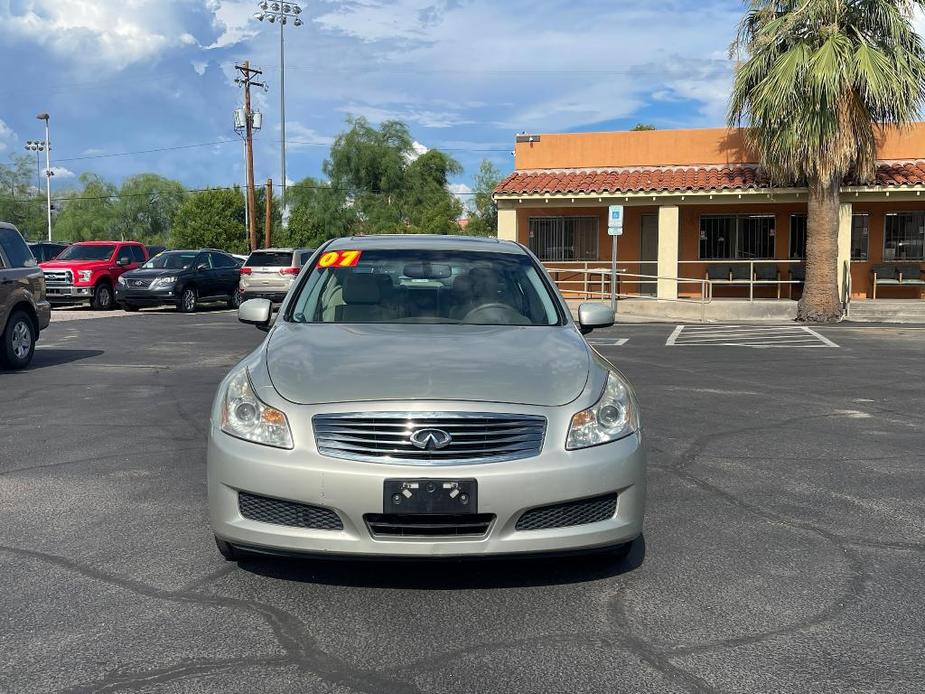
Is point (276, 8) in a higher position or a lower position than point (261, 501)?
higher

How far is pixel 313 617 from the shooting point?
3.84 m

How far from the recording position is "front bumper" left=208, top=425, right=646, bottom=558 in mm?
3766

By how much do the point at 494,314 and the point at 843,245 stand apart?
1920 cm

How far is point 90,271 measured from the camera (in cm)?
2381

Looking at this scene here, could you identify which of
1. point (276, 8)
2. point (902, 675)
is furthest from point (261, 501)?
point (276, 8)

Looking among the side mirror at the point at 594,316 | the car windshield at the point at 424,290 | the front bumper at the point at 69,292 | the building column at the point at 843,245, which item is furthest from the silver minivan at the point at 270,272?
the side mirror at the point at 594,316

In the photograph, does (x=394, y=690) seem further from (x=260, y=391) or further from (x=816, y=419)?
(x=816, y=419)

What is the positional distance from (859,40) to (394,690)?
19.7m

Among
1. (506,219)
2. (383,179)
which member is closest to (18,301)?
(506,219)

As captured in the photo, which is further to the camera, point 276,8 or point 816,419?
point 276,8

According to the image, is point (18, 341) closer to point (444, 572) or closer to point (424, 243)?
point (424, 243)

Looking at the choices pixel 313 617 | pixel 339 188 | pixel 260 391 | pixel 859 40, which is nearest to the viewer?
pixel 313 617

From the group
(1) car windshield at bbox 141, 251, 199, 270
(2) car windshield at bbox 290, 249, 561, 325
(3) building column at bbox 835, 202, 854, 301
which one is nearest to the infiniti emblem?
(2) car windshield at bbox 290, 249, 561, 325

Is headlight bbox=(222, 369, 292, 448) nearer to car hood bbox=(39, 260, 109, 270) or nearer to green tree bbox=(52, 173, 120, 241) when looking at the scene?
car hood bbox=(39, 260, 109, 270)
